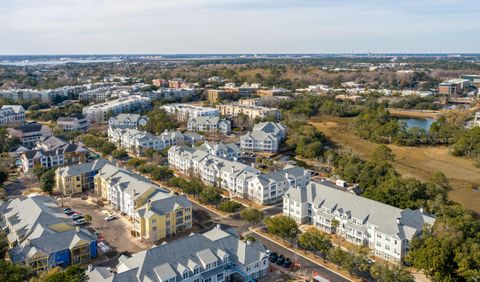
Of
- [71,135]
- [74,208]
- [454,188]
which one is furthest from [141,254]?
[71,135]

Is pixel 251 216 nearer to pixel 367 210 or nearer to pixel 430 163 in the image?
pixel 367 210

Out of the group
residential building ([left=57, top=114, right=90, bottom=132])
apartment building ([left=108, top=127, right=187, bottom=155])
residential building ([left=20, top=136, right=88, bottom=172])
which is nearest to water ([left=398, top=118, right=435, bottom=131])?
apartment building ([left=108, top=127, right=187, bottom=155])

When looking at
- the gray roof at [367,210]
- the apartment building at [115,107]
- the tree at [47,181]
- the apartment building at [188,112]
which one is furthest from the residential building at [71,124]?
the gray roof at [367,210]

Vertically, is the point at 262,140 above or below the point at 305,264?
above

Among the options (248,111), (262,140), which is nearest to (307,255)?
(262,140)

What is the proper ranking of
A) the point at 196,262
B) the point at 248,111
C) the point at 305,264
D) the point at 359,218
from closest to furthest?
1. the point at 196,262
2. the point at 305,264
3. the point at 359,218
4. the point at 248,111

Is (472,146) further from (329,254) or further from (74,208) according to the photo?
(74,208)

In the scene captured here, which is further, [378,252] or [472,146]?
[472,146]
